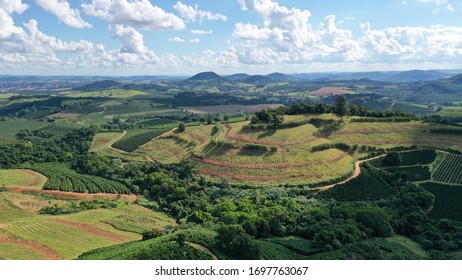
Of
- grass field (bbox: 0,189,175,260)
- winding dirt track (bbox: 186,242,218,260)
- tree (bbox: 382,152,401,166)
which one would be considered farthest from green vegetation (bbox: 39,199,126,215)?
tree (bbox: 382,152,401,166)

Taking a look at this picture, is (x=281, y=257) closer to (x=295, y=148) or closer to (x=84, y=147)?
(x=295, y=148)

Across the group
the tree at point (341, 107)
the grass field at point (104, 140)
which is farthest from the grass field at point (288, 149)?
the grass field at point (104, 140)


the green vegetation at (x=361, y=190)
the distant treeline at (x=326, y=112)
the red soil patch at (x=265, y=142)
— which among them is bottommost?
the green vegetation at (x=361, y=190)

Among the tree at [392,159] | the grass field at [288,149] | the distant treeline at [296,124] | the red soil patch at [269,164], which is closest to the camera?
the grass field at [288,149]

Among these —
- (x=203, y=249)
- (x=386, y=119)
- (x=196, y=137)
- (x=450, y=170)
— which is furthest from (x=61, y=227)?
(x=386, y=119)

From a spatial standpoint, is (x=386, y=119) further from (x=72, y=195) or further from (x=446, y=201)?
(x=72, y=195)

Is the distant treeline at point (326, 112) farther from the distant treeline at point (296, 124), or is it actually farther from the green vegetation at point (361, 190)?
the green vegetation at point (361, 190)

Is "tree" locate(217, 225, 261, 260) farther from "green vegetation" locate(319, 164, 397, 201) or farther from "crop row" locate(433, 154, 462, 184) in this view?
"crop row" locate(433, 154, 462, 184)
